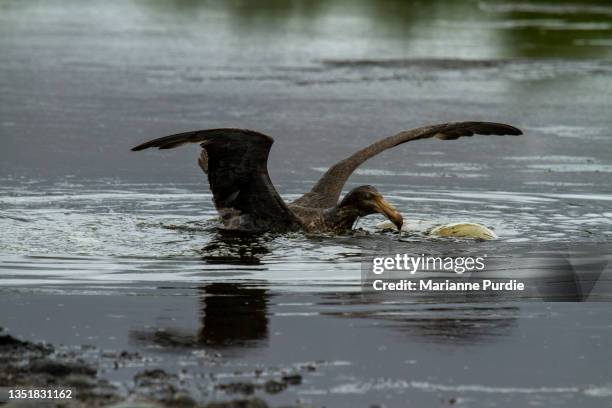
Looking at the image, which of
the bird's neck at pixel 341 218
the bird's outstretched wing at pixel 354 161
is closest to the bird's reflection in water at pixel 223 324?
the bird's neck at pixel 341 218

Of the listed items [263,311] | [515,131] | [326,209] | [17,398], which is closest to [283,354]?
[263,311]

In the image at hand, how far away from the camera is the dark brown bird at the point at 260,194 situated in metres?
10.6

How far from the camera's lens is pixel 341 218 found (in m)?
11.5

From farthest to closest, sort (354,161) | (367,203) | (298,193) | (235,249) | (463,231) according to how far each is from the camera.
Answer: (298,193)
(354,161)
(367,203)
(463,231)
(235,249)

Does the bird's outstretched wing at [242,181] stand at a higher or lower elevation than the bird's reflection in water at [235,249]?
higher

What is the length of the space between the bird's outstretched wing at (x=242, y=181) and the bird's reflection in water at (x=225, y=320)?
3.04 feet

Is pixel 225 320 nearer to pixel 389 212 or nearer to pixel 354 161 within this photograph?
pixel 389 212

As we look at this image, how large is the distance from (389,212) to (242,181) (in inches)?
44.9

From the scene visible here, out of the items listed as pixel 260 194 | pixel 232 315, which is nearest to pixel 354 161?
pixel 260 194

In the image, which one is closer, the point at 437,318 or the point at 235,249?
the point at 437,318

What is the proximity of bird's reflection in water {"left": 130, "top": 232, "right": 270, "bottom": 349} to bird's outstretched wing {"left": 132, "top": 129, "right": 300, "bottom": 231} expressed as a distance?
93 cm

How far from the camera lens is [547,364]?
24.4 ft

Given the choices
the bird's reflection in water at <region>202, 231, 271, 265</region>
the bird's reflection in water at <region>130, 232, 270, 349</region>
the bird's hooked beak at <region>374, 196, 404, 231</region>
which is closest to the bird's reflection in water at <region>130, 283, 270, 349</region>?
the bird's reflection in water at <region>130, 232, 270, 349</region>

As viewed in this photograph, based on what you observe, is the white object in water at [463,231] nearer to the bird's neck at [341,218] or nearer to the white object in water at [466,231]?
the white object in water at [466,231]
